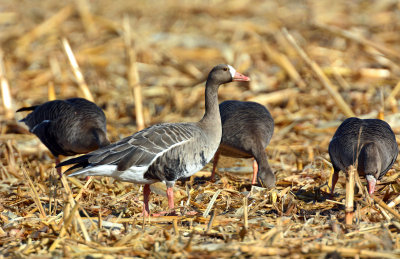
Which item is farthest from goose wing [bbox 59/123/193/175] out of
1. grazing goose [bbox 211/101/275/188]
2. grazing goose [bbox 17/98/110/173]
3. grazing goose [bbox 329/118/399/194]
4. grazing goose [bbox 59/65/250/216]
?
grazing goose [bbox 329/118/399/194]

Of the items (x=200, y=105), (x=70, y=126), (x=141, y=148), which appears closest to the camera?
(x=141, y=148)

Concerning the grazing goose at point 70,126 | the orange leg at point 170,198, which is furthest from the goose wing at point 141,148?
the grazing goose at point 70,126

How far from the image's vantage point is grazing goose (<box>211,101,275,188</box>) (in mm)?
9039

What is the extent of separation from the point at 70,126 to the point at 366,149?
474 cm

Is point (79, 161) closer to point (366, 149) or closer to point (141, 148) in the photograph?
point (141, 148)

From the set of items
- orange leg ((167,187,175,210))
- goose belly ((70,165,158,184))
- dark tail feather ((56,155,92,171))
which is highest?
dark tail feather ((56,155,92,171))

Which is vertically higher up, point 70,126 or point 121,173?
point 70,126

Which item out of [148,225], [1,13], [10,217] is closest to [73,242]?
[148,225]

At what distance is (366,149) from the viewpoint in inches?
292

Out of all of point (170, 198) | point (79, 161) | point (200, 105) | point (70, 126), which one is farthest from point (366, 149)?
point (200, 105)

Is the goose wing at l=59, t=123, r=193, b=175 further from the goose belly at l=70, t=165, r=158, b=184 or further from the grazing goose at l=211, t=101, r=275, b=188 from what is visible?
the grazing goose at l=211, t=101, r=275, b=188

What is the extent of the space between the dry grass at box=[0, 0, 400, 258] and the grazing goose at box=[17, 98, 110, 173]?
55 centimetres

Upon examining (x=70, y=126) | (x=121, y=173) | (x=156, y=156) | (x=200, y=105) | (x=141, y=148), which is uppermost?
(x=200, y=105)

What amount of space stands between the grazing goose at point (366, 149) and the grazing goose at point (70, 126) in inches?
138
